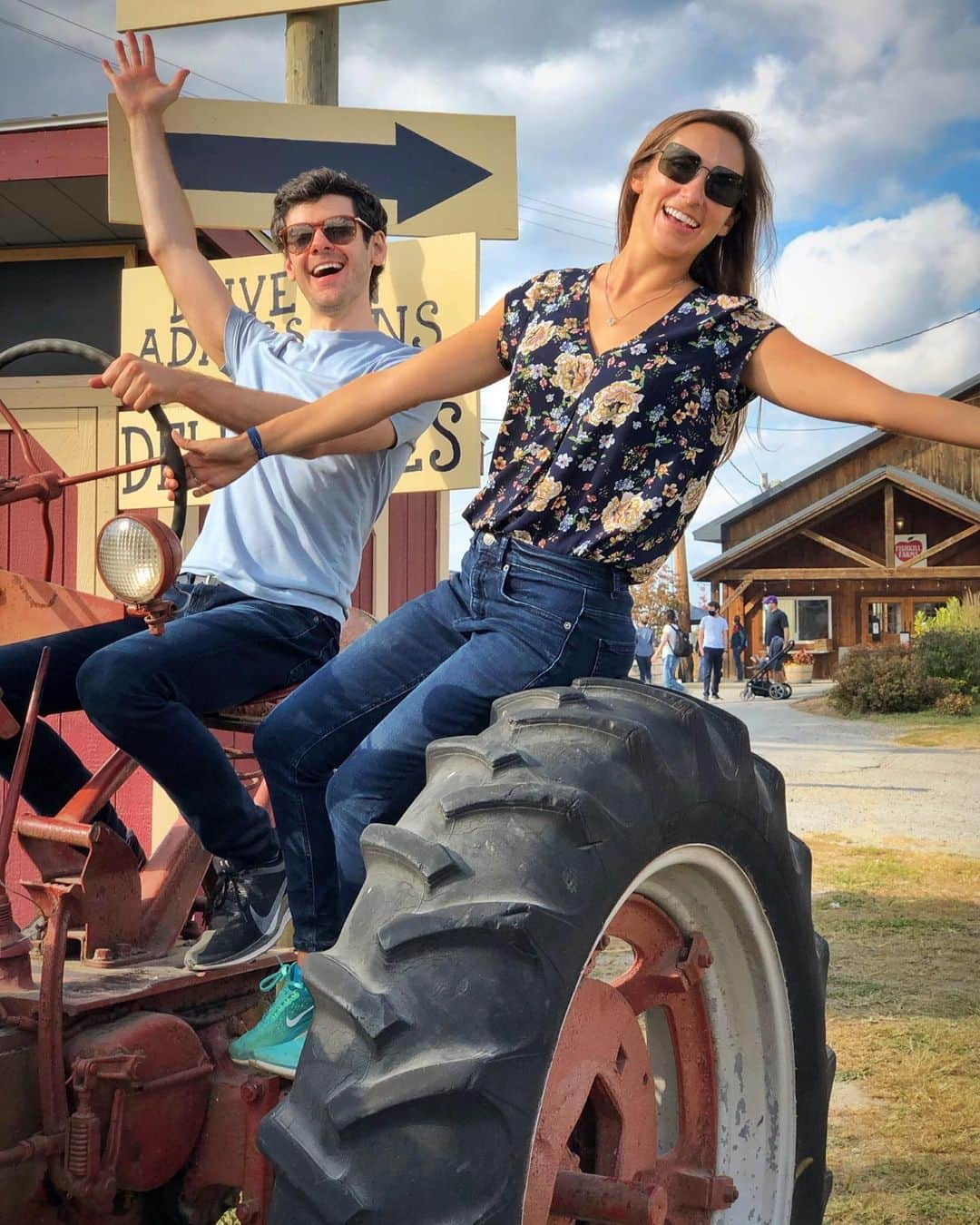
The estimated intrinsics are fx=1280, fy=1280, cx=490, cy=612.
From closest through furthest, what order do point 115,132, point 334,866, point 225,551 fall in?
point 334,866 < point 225,551 < point 115,132

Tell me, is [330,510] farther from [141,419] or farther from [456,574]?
[141,419]

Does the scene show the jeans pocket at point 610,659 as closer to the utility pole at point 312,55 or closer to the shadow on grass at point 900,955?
the utility pole at point 312,55

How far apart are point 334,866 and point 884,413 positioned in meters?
1.20

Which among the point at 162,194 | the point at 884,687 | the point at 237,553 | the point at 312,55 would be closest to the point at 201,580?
the point at 237,553

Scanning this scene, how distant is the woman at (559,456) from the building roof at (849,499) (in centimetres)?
3093

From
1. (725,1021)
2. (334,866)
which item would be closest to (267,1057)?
(334,866)

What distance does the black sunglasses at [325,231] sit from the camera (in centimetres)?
302

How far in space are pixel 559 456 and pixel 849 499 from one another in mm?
31725

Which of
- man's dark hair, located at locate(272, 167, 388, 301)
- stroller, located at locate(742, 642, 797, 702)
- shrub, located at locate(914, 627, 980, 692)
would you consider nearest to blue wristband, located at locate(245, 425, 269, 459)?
man's dark hair, located at locate(272, 167, 388, 301)

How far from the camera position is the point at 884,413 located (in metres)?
1.94

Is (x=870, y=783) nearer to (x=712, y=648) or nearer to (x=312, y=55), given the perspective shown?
(x=312, y=55)

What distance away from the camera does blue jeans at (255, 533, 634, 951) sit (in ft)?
6.74

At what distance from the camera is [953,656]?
845 inches

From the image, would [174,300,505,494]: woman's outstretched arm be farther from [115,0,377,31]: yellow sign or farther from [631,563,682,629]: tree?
[631,563,682,629]: tree
